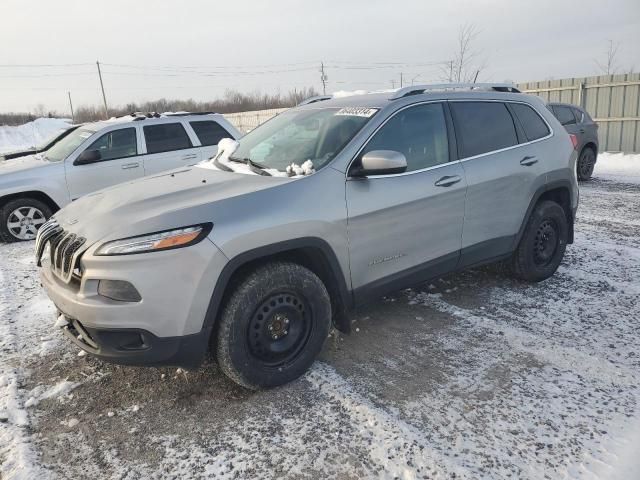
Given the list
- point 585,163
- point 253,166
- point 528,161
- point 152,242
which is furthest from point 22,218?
point 585,163

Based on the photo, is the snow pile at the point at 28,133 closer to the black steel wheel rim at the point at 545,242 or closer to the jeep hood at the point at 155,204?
the jeep hood at the point at 155,204

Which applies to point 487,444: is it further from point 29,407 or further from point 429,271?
point 29,407

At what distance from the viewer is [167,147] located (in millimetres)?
7801

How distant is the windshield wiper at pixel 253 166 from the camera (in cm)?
328

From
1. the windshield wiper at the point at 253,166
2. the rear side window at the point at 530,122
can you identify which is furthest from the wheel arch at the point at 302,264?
the rear side window at the point at 530,122

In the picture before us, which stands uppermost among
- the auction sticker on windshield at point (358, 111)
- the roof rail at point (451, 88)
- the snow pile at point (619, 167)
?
the roof rail at point (451, 88)

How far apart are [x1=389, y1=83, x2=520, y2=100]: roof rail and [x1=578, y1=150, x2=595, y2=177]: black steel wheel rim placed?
7.19 metres

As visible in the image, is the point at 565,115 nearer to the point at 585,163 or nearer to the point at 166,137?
the point at 585,163

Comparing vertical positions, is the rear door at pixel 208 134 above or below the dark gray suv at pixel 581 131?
above

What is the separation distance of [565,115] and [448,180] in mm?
8171

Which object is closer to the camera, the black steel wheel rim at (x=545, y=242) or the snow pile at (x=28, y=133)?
the black steel wheel rim at (x=545, y=242)

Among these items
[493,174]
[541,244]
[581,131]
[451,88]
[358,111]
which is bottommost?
[541,244]

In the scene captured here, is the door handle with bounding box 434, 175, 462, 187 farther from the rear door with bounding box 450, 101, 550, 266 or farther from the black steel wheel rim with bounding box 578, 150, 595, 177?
the black steel wheel rim with bounding box 578, 150, 595, 177

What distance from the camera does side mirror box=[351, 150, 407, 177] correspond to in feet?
10.1
